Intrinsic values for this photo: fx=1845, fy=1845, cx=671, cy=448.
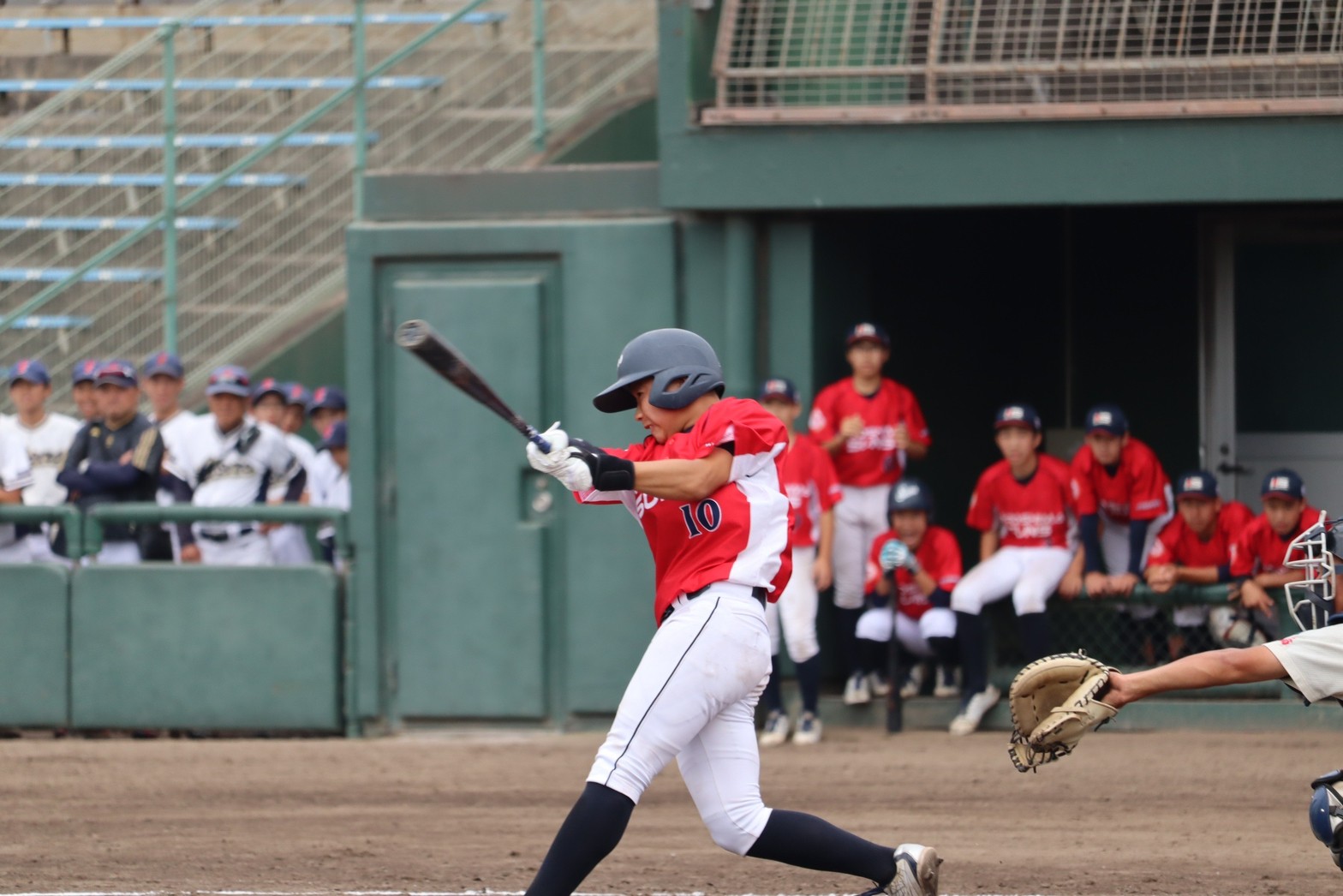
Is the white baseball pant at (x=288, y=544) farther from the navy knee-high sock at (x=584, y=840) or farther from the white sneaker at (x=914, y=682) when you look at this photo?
the navy knee-high sock at (x=584, y=840)

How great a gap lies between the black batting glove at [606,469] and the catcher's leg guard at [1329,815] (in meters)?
1.96

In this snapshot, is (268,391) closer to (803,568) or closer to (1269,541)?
(803,568)

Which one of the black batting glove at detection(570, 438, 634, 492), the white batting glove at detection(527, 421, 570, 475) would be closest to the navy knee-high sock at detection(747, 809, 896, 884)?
the black batting glove at detection(570, 438, 634, 492)

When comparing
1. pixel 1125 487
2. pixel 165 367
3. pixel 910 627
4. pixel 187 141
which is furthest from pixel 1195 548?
pixel 187 141

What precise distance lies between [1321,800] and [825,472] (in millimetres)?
4398

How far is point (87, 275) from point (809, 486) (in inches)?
239

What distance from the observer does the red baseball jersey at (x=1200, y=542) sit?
883 cm

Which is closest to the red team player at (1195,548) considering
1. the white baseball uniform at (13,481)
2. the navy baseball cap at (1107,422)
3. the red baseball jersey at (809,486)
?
the navy baseball cap at (1107,422)

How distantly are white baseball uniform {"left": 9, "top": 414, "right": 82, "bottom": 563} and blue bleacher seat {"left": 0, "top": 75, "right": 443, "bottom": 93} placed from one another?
3406mm

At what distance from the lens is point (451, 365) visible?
14.5 feet

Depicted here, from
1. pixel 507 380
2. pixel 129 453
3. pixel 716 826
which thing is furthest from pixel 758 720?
pixel 716 826

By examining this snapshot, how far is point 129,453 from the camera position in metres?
9.49

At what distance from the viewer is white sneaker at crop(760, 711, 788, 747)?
8750 mm

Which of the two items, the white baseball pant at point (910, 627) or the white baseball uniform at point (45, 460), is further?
the white baseball uniform at point (45, 460)
